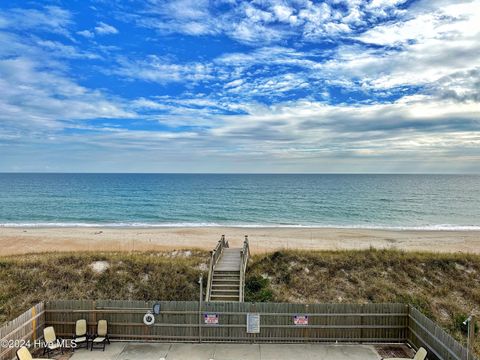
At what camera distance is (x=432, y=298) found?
17.9m

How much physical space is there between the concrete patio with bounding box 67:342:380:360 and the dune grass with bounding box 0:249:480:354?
4506 millimetres

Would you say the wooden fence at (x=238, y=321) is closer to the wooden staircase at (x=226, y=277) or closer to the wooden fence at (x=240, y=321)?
the wooden fence at (x=240, y=321)

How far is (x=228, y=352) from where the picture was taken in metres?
12.5

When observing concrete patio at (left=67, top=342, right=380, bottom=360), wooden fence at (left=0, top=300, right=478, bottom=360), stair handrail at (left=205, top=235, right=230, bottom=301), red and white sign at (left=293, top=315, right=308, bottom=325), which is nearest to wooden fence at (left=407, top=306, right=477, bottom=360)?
wooden fence at (left=0, top=300, right=478, bottom=360)

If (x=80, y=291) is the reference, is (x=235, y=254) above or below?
above

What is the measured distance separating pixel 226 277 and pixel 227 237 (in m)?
20.1

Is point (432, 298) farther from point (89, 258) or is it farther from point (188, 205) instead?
point (188, 205)

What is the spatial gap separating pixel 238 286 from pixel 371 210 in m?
50.9

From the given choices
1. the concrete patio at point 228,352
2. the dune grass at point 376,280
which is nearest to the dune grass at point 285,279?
the dune grass at point 376,280

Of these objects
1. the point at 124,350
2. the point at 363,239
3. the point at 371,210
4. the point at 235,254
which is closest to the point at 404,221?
the point at 371,210

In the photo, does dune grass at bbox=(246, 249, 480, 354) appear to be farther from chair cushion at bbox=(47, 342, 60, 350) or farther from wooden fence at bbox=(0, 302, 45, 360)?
wooden fence at bbox=(0, 302, 45, 360)

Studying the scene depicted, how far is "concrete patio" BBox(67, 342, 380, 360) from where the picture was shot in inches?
476

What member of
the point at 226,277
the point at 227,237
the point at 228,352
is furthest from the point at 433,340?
the point at 227,237

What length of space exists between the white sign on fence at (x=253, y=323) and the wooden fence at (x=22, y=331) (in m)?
7.14
